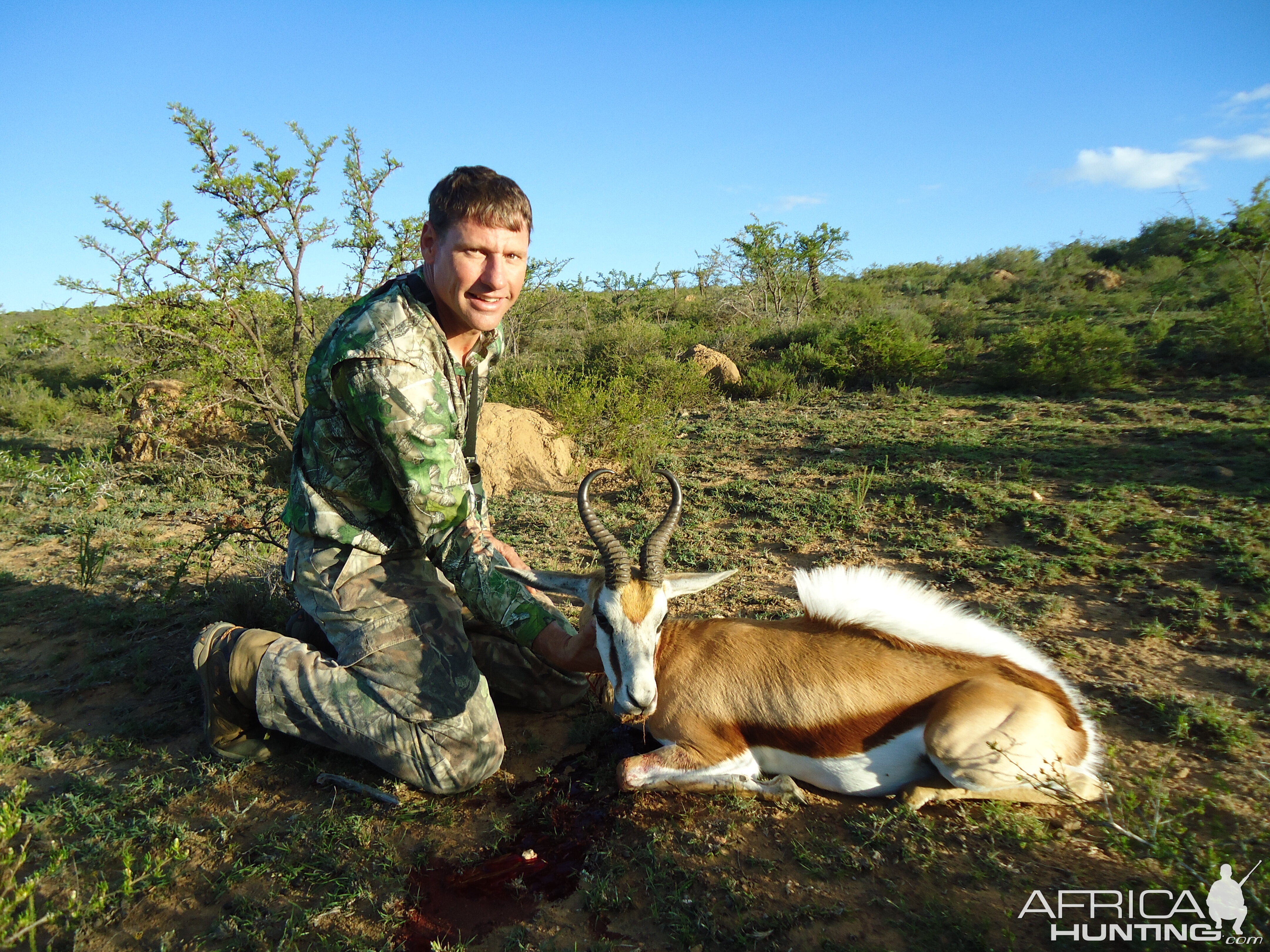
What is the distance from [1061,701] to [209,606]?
5792 mm

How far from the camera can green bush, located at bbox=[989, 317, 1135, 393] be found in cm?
1067

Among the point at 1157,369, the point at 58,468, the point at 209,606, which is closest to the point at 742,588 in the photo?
the point at 209,606

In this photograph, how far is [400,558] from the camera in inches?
154

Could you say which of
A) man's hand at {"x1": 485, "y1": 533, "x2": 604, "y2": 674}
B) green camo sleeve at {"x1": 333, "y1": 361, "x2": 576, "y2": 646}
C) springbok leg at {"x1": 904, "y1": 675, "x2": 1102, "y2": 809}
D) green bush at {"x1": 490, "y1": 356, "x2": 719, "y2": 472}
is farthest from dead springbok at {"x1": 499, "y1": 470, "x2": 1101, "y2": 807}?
green bush at {"x1": 490, "y1": 356, "x2": 719, "y2": 472}

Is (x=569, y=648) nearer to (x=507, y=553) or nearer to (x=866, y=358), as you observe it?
(x=507, y=553)

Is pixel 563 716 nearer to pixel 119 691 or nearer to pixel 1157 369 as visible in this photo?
pixel 119 691

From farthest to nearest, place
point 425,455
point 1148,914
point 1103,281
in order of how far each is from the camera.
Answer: point 1103,281 < point 425,455 < point 1148,914

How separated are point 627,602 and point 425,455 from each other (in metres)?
1.31

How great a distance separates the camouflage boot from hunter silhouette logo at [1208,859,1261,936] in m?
4.23

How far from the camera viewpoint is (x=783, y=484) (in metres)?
7.70

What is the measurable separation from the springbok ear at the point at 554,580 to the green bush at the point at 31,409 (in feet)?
44.9

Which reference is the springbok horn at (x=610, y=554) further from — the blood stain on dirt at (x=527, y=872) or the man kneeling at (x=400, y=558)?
the blood stain on dirt at (x=527, y=872)

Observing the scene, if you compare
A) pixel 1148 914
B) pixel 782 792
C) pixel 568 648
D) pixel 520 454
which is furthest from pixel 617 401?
pixel 1148 914

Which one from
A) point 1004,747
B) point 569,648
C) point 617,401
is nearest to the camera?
point 1004,747
